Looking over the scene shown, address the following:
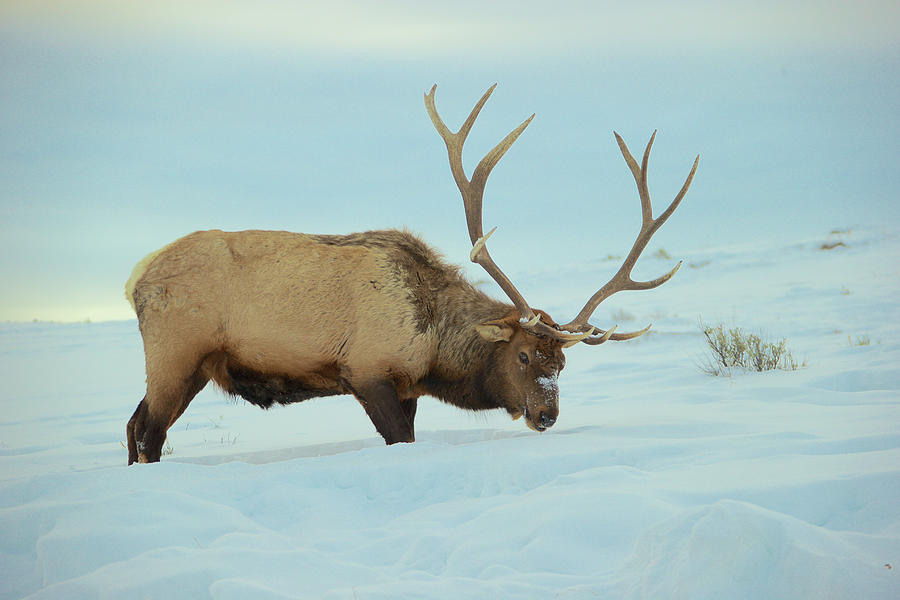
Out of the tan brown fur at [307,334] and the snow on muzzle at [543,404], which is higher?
the tan brown fur at [307,334]

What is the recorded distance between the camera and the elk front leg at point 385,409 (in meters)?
6.20

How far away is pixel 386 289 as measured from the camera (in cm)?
651

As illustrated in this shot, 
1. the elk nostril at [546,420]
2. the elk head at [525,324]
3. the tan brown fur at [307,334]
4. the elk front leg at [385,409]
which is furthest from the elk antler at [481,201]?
the elk front leg at [385,409]

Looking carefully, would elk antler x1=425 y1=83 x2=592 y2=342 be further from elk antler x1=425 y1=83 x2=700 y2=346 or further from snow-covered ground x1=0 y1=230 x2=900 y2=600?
snow-covered ground x1=0 y1=230 x2=900 y2=600

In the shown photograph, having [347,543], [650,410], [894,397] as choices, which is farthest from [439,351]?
[894,397]

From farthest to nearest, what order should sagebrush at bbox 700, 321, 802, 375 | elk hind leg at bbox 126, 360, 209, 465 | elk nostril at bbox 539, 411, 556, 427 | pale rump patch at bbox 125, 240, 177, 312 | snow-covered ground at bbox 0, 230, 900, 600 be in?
1. sagebrush at bbox 700, 321, 802, 375
2. pale rump patch at bbox 125, 240, 177, 312
3. elk nostril at bbox 539, 411, 556, 427
4. elk hind leg at bbox 126, 360, 209, 465
5. snow-covered ground at bbox 0, 230, 900, 600

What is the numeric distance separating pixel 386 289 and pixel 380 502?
246cm

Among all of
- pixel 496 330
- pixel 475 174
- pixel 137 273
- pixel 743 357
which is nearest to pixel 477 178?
pixel 475 174

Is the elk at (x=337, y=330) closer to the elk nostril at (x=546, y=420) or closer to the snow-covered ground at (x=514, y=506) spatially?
the elk nostril at (x=546, y=420)

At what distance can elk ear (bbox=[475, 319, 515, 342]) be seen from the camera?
6437 millimetres

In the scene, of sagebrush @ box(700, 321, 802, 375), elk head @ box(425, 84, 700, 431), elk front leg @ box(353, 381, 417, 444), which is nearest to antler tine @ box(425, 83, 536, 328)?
elk head @ box(425, 84, 700, 431)

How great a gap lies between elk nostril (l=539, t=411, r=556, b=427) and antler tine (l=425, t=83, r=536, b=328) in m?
0.84

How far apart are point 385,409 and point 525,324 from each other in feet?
4.24

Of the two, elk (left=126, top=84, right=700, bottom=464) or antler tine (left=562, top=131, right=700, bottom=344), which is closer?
elk (left=126, top=84, right=700, bottom=464)
